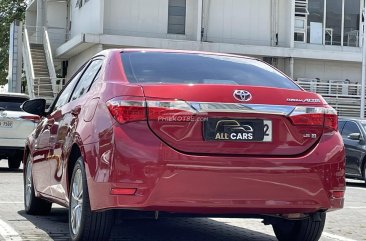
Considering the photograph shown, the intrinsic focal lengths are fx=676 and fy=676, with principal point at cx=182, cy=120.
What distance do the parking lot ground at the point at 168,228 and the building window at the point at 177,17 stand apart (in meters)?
21.5

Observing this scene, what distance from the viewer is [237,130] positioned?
4.91 m

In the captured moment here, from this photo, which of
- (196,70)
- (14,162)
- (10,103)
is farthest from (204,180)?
(14,162)

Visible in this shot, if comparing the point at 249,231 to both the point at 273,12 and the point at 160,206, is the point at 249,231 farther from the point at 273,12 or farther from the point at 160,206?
the point at 273,12

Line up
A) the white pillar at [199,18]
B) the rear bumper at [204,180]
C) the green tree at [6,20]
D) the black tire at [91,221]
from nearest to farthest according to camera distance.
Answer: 1. the rear bumper at [204,180]
2. the black tire at [91,221]
3. the white pillar at [199,18]
4. the green tree at [6,20]

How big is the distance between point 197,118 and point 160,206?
679 mm

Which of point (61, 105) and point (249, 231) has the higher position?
point (61, 105)

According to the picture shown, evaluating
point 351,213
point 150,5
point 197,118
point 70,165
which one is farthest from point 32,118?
point 150,5

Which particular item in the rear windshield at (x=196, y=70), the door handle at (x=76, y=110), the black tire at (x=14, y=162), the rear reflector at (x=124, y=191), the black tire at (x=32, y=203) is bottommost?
the black tire at (x=14, y=162)

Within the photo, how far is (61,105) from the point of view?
22.6ft

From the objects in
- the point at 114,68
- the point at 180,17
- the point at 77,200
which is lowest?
the point at 77,200

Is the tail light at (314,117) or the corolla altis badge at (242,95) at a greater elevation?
the corolla altis badge at (242,95)

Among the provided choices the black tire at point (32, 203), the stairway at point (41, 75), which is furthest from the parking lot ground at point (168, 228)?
the stairway at point (41, 75)

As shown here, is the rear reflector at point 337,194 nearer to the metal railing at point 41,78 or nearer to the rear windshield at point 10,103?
the rear windshield at point 10,103

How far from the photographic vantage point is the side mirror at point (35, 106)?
739cm
